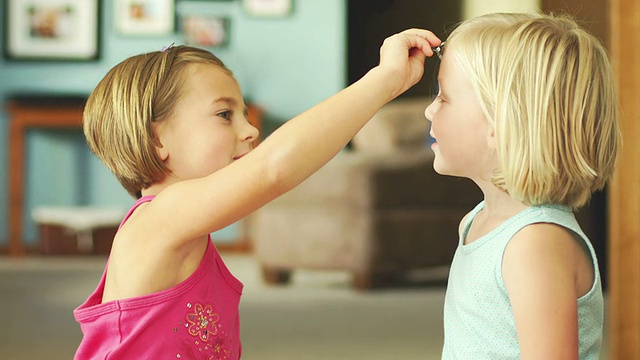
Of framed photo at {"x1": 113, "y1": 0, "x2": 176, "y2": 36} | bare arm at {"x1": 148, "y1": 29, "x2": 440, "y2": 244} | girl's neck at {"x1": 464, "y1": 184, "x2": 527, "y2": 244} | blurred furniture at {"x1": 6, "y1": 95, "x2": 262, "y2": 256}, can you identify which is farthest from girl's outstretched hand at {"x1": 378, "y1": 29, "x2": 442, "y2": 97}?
framed photo at {"x1": 113, "y1": 0, "x2": 176, "y2": 36}

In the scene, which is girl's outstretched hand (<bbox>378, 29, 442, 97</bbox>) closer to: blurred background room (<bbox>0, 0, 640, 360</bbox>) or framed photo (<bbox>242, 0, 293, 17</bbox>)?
blurred background room (<bbox>0, 0, 640, 360</bbox>)

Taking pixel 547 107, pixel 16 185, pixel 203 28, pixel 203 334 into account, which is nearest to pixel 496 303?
pixel 547 107

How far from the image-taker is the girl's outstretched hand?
833 mm

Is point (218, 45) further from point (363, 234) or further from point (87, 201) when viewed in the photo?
point (363, 234)

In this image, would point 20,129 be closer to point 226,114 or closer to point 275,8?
point 275,8

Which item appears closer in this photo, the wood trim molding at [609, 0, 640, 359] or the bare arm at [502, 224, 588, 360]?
the bare arm at [502, 224, 588, 360]

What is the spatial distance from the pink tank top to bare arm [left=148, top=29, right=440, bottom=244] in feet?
0.39

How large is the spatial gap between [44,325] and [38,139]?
2.07 metres

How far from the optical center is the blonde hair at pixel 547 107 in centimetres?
82

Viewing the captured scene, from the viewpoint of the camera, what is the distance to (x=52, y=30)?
15.0 ft

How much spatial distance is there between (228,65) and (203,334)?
3.69 metres

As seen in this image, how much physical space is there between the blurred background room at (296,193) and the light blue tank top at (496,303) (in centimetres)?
32

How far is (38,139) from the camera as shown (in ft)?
14.6

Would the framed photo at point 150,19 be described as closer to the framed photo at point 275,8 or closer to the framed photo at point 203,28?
the framed photo at point 203,28
